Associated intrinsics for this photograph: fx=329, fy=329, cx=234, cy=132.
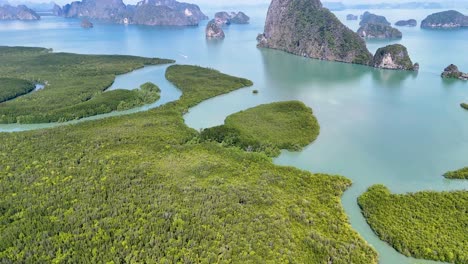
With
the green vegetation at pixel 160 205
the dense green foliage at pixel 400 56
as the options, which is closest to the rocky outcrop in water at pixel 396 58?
the dense green foliage at pixel 400 56

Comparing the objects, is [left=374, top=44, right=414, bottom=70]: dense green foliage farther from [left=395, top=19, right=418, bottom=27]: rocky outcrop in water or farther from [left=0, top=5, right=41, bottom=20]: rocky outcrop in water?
[left=0, top=5, right=41, bottom=20]: rocky outcrop in water

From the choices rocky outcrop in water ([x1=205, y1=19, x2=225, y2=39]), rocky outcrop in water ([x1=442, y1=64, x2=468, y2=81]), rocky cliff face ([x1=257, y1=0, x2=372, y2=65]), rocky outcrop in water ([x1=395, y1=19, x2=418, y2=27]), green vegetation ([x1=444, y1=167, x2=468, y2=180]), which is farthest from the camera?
rocky outcrop in water ([x1=395, y1=19, x2=418, y2=27])

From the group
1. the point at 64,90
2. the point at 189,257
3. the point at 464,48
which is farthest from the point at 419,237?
the point at 464,48

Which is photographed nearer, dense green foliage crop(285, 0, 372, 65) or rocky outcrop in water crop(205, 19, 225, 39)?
dense green foliage crop(285, 0, 372, 65)

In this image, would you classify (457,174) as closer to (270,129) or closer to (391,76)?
(270,129)

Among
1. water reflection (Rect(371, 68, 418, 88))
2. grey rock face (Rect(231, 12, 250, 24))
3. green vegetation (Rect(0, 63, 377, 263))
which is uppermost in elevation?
grey rock face (Rect(231, 12, 250, 24))

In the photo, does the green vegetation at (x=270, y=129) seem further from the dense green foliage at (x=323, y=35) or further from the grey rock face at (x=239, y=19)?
the grey rock face at (x=239, y=19)

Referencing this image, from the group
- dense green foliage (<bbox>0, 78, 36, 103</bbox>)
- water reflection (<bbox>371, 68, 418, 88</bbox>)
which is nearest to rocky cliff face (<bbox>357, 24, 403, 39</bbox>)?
water reflection (<bbox>371, 68, 418, 88</bbox>)

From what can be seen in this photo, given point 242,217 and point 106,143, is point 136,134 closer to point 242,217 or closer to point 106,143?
point 106,143
